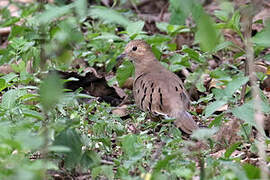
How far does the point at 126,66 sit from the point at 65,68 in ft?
2.68

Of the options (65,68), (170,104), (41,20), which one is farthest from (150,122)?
(41,20)

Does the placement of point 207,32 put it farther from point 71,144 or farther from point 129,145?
point 129,145

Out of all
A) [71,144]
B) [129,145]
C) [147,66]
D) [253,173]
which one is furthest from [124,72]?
[253,173]

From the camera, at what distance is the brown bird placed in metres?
5.22

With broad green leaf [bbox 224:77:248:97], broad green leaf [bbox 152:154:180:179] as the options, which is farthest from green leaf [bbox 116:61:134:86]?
broad green leaf [bbox 152:154:180:179]

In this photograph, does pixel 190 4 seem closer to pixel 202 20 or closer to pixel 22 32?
pixel 202 20

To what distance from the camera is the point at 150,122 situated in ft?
17.5

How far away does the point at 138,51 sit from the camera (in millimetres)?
6961

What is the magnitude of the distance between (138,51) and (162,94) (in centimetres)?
149

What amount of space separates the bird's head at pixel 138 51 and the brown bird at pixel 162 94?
0.46 ft

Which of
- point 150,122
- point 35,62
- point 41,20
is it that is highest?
point 41,20

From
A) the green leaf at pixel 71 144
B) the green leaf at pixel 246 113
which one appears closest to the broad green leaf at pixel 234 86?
the green leaf at pixel 246 113

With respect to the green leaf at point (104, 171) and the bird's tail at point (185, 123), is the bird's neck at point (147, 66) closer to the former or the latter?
the bird's tail at point (185, 123)

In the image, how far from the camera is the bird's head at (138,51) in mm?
6891
